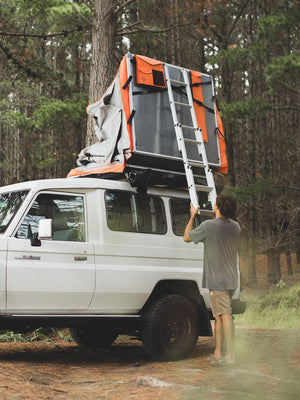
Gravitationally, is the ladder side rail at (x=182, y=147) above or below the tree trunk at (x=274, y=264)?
above

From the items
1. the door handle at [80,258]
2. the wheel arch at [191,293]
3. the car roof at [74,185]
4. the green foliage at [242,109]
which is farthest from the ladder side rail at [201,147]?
the green foliage at [242,109]

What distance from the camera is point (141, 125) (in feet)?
22.6

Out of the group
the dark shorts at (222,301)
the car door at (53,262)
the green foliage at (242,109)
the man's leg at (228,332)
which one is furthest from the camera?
the green foliage at (242,109)

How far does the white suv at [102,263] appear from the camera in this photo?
5832mm

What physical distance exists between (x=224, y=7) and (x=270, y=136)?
20.0 ft

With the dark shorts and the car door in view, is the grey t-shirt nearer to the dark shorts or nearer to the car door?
the dark shorts

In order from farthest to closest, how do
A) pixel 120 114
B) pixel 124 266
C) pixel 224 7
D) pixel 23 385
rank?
pixel 224 7, pixel 120 114, pixel 124 266, pixel 23 385

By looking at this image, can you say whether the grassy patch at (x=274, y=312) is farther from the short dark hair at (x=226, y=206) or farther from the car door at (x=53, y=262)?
the car door at (x=53, y=262)

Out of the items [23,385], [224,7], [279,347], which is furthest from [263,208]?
[23,385]

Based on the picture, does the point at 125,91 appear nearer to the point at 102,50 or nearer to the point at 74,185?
the point at 74,185

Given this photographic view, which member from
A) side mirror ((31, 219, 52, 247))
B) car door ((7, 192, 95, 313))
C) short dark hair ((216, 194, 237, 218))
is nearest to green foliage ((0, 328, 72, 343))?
car door ((7, 192, 95, 313))

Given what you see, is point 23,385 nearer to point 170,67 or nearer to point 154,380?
point 154,380

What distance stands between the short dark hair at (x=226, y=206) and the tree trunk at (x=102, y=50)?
5770 mm

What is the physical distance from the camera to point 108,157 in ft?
23.1
